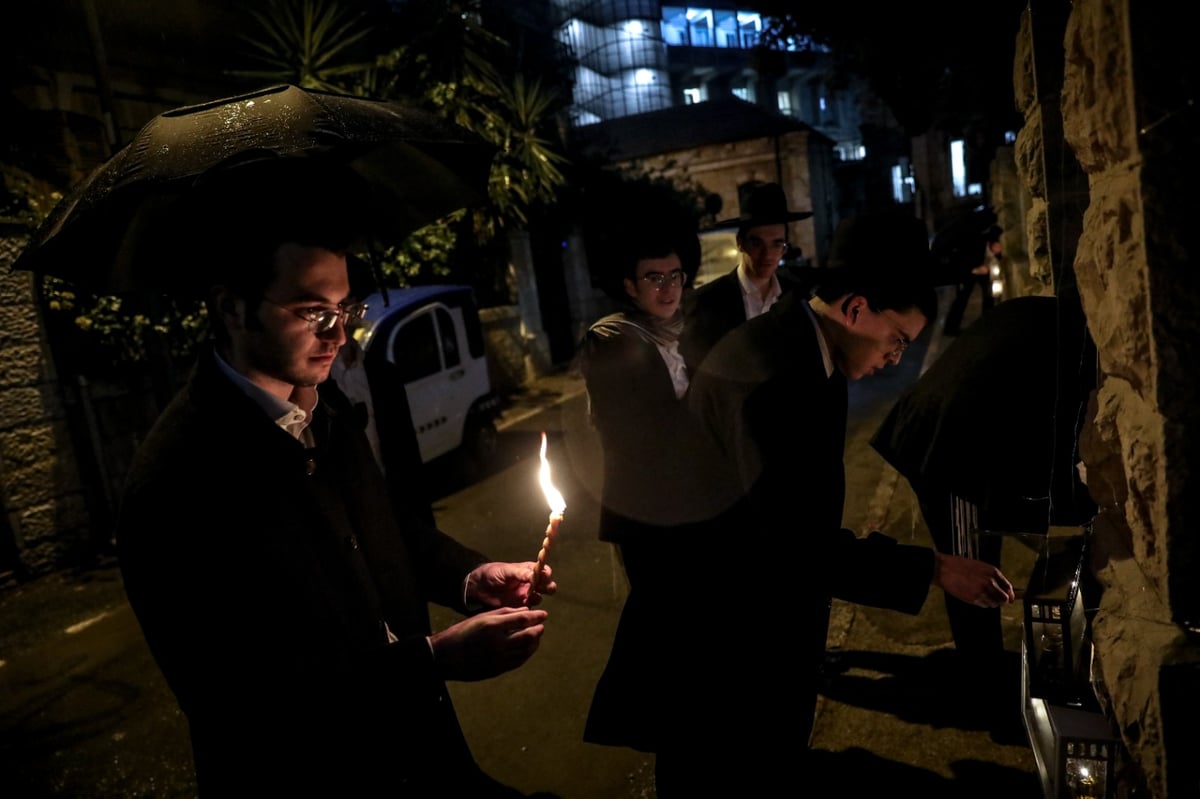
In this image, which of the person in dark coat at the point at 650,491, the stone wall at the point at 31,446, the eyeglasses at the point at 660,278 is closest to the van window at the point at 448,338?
the stone wall at the point at 31,446

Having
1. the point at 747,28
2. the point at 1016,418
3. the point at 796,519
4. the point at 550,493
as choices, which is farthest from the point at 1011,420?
the point at 747,28

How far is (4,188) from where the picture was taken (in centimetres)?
657

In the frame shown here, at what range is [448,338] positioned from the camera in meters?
8.95

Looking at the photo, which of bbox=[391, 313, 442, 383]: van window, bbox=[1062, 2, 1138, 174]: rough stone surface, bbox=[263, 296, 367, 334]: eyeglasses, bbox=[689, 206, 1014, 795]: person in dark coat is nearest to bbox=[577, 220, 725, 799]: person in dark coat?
bbox=[689, 206, 1014, 795]: person in dark coat

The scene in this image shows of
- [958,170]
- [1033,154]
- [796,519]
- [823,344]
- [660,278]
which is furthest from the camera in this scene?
[958,170]

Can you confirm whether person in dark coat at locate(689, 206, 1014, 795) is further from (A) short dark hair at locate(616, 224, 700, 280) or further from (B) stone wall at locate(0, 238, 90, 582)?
(B) stone wall at locate(0, 238, 90, 582)

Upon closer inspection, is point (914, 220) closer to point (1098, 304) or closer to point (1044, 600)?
point (1098, 304)

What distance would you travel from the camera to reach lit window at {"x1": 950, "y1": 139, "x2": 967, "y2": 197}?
2834 cm

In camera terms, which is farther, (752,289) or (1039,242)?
(752,289)

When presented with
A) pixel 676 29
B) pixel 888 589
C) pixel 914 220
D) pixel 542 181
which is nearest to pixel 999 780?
pixel 888 589

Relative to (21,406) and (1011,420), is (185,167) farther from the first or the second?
(21,406)

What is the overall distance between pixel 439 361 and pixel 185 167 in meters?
6.91

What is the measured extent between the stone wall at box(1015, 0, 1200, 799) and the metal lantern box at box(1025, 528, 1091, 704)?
0.09 metres

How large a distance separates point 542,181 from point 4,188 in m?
7.84
